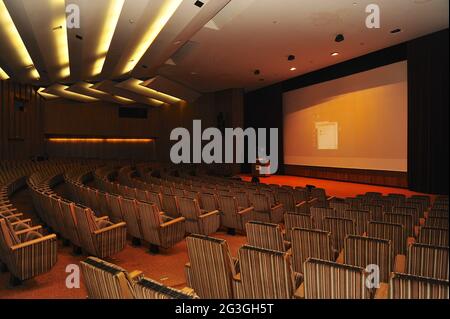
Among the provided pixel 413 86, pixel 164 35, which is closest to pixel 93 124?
pixel 164 35

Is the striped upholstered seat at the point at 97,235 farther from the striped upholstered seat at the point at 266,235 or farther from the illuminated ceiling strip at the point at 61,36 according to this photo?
the illuminated ceiling strip at the point at 61,36

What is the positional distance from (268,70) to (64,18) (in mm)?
7998

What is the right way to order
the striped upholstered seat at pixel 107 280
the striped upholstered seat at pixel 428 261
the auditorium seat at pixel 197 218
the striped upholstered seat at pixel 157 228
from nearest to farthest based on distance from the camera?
the striped upholstered seat at pixel 107 280 < the striped upholstered seat at pixel 428 261 < the striped upholstered seat at pixel 157 228 < the auditorium seat at pixel 197 218

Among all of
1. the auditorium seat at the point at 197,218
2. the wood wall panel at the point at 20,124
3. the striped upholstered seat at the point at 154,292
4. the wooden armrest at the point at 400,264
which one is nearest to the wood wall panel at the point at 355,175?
the auditorium seat at the point at 197,218

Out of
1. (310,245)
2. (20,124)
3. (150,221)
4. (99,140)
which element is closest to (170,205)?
(150,221)

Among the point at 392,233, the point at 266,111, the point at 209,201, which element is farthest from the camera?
the point at 266,111

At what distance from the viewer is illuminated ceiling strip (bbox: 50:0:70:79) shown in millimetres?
6836

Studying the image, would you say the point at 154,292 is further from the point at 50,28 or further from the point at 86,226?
the point at 50,28

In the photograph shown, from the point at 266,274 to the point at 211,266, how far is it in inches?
19.3

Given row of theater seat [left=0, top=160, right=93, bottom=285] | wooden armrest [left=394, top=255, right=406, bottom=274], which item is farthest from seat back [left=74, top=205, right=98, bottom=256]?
wooden armrest [left=394, top=255, right=406, bottom=274]

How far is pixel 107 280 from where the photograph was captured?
5.82ft

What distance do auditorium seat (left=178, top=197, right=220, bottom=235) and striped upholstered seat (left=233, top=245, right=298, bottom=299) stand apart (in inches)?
103

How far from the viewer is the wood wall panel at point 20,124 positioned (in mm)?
14258

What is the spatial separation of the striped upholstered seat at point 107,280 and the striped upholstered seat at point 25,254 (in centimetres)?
156
